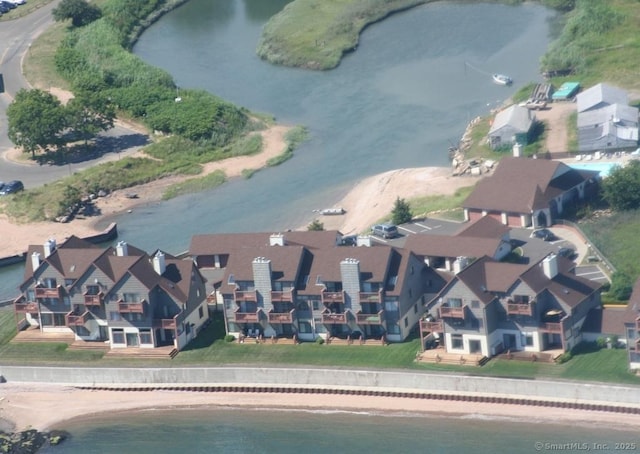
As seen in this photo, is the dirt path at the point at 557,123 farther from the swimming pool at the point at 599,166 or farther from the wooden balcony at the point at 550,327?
the wooden balcony at the point at 550,327

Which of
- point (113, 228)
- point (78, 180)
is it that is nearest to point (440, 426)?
point (113, 228)

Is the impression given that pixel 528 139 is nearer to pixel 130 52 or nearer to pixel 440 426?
pixel 440 426

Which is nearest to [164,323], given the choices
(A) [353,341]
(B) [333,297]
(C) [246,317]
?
(C) [246,317]

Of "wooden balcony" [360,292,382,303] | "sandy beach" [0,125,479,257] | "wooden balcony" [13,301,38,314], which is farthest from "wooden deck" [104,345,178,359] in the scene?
"sandy beach" [0,125,479,257]

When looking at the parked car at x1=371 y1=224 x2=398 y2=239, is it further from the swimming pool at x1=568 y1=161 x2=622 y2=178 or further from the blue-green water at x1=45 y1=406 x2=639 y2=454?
the blue-green water at x1=45 y1=406 x2=639 y2=454

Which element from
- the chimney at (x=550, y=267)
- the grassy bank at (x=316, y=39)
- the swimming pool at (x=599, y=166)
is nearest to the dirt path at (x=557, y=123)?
the swimming pool at (x=599, y=166)

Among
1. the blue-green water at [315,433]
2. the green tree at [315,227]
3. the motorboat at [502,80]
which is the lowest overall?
the blue-green water at [315,433]
